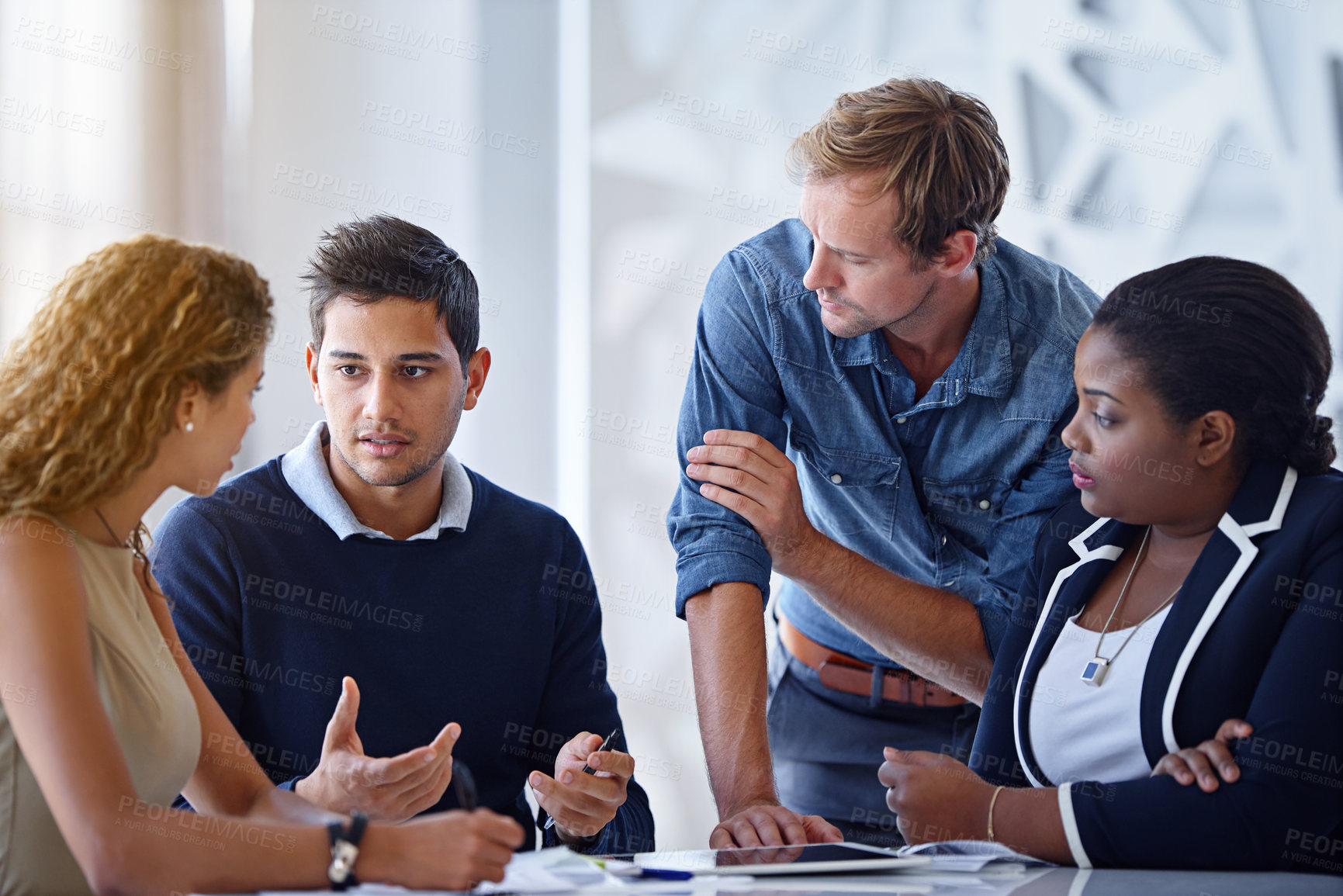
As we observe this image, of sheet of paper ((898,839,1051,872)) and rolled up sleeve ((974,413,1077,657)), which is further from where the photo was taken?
rolled up sleeve ((974,413,1077,657))

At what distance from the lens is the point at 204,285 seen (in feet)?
4.10

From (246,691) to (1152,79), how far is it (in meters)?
2.56

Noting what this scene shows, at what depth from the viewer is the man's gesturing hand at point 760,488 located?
185 centimetres

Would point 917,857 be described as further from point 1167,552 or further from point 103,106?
point 103,106

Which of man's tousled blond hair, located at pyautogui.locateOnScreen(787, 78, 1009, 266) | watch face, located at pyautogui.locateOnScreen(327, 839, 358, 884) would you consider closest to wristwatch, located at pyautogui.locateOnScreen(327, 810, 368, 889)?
watch face, located at pyautogui.locateOnScreen(327, 839, 358, 884)

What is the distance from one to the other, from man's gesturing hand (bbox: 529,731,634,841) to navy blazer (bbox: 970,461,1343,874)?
57 centimetres

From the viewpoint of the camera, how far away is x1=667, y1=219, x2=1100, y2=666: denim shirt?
1.93 m

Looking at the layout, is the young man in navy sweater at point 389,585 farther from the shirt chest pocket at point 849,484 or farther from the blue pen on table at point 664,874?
the shirt chest pocket at point 849,484

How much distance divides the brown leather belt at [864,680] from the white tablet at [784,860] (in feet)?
2.37

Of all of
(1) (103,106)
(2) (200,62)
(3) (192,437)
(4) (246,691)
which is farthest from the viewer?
(2) (200,62)

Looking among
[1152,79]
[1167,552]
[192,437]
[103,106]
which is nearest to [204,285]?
[192,437]

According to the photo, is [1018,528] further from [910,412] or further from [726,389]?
[726,389]

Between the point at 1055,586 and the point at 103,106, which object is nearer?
the point at 1055,586

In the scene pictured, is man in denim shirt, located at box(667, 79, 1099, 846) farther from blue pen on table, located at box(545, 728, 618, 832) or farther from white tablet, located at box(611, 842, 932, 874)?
white tablet, located at box(611, 842, 932, 874)
